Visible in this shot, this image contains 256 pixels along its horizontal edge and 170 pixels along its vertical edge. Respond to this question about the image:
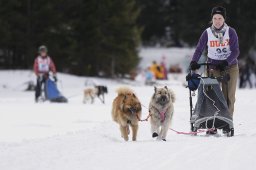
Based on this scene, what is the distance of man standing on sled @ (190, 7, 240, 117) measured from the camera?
9846 mm

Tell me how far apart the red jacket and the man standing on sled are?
1181cm

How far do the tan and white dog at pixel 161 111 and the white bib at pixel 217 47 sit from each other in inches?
37.8

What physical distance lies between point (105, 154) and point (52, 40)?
26.9m

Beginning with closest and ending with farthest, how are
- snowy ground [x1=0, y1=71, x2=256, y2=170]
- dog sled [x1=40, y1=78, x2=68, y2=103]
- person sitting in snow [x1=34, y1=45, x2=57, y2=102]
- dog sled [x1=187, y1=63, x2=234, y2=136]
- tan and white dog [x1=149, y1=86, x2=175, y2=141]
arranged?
snowy ground [x1=0, y1=71, x2=256, y2=170] < dog sled [x1=187, y1=63, x2=234, y2=136] < tan and white dog [x1=149, y1=86, x2=175, y2=141] < person sitting in snow [x1=34, y1=45, x2=57, y2=102] < dog sled [x1=40, y1=78, x2=68, y2=103]

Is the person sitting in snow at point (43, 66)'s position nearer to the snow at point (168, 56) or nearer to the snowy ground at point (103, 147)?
the snowy ground at point (103, 147)

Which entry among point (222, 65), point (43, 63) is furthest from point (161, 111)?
point (43, 63)

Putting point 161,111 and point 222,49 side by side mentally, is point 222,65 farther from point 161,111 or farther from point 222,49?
point 161,111

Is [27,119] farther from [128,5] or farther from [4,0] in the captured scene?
[128,5]

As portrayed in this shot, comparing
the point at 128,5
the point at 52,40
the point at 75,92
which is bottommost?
the point at 75,92

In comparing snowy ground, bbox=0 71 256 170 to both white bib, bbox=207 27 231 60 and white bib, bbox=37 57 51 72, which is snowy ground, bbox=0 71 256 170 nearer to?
white bib, bbox=207 27 231 60

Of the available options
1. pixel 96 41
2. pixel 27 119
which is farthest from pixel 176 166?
pixel 96 41

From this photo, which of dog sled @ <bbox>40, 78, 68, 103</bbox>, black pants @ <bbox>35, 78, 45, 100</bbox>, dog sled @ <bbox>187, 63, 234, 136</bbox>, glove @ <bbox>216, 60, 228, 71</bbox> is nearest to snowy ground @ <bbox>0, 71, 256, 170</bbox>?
dog sled @ <bbox>187, 63, 234, 136</bbox>

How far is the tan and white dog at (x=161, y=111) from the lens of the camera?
33.6 feet

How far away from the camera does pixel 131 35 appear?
38.2m
